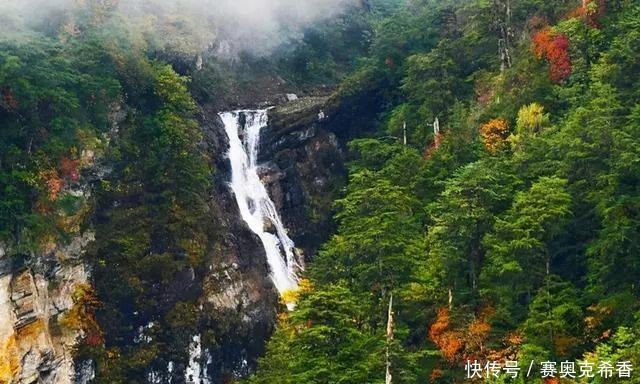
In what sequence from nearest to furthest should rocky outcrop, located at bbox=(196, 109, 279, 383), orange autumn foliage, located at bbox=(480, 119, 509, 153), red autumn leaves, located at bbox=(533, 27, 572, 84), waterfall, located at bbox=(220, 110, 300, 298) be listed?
orange autumn foliage, located at bbox=(480, 119, 509, 153)
red autumn leaves, located at bbox=(533, 27, 572, 84)
rocky outcrop, located at bbox=(196, 109, 279, 383)
waterfall, located at bbox=(220, 110, 300, 298)

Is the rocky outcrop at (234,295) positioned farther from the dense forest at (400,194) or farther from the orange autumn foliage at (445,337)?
the orange autumn foliage at (445,337)

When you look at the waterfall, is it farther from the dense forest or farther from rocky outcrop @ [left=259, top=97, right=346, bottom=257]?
the dense forest

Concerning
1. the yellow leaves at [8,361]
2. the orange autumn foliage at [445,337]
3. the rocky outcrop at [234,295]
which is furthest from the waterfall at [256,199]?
the orange autumn foliage at [445,337]

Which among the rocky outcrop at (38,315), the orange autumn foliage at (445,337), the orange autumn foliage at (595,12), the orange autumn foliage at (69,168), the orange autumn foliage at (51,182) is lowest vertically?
the orange autumn foliage at (445,337)

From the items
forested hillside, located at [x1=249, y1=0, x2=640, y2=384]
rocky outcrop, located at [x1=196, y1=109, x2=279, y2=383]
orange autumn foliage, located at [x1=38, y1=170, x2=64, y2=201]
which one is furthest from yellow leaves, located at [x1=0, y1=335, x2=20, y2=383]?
forested hillside, located at [x1=249, y1=0, x2=640, y2=384]

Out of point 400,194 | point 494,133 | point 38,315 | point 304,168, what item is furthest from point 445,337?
point 304,168

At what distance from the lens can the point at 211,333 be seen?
27875 mm

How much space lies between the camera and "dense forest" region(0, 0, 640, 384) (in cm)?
1856

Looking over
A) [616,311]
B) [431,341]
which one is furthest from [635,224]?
[431,341]

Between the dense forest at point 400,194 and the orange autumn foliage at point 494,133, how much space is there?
0.06 m

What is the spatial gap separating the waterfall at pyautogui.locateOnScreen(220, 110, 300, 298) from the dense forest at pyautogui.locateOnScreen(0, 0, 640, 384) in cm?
210

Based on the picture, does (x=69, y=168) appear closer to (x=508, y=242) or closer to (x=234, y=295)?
(x=234, y=295)

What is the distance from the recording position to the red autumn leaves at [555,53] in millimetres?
27562

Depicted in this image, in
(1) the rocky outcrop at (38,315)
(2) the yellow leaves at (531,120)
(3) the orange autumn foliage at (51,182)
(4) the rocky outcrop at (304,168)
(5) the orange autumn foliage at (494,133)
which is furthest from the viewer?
(4) the rocky outcrop at (304,168)
